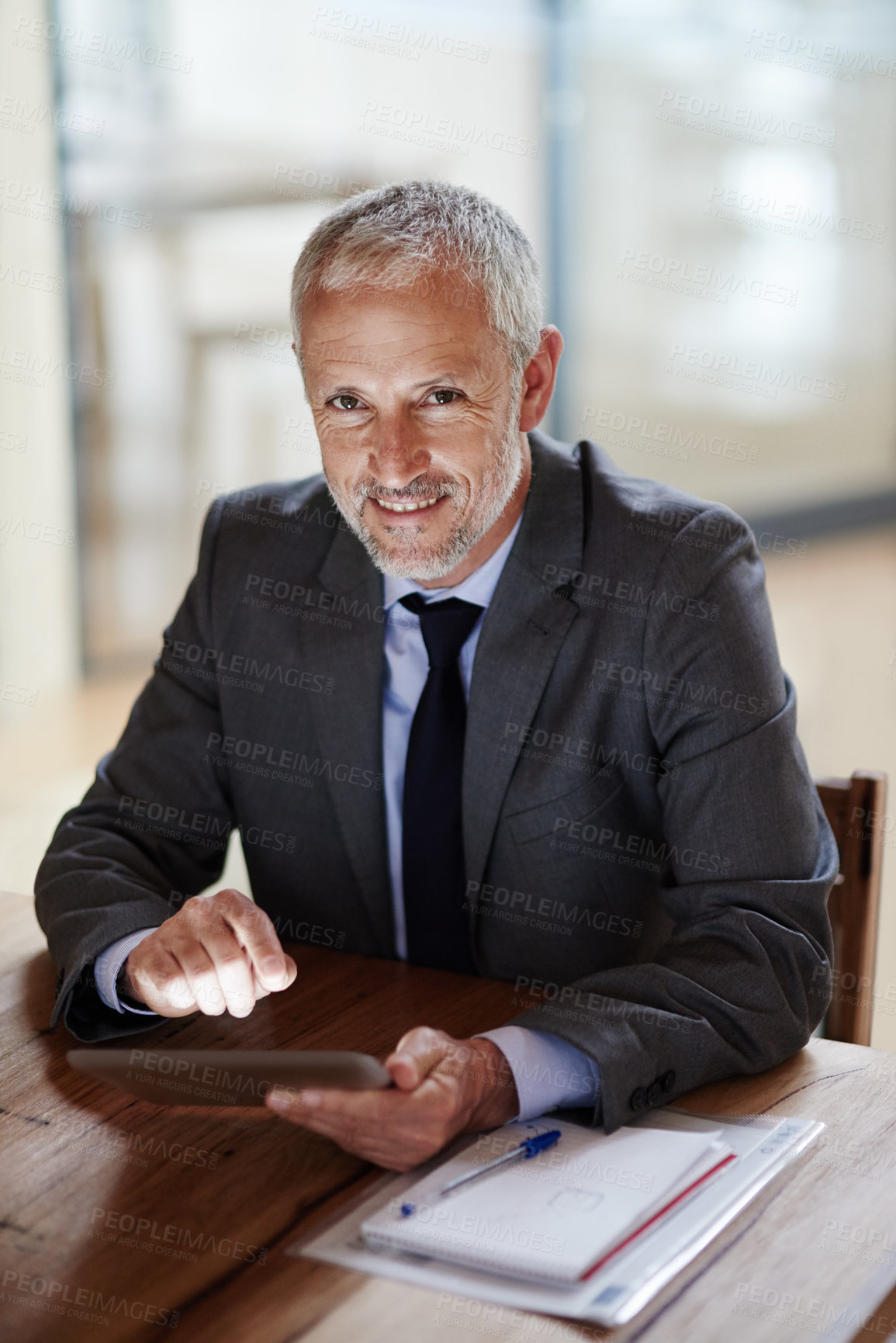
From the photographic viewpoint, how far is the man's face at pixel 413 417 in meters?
1.54

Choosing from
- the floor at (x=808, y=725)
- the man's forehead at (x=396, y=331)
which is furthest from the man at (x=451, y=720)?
the floor at (x=808, y=725)

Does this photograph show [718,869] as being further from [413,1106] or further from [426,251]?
[426,251]

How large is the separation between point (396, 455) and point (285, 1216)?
0.85 m

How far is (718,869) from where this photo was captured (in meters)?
1.44

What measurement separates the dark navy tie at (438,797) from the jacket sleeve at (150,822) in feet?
0.93

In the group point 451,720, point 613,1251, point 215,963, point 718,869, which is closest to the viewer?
point 613,1251

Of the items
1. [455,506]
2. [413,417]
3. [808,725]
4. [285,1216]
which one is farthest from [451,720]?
[808,725]

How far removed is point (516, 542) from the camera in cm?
169

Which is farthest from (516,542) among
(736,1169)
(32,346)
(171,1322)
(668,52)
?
(668,52)

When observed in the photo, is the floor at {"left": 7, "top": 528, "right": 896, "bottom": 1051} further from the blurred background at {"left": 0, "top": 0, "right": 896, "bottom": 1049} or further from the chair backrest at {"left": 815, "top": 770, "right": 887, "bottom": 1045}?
the chair backrest at {"left": 815, "top": 770, "right": 887, "bottom": 1045}

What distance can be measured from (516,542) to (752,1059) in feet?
2.29

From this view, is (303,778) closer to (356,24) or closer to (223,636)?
(223,636)

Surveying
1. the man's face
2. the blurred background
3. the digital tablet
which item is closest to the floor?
the blurred background

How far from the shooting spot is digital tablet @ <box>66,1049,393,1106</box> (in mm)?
1094
